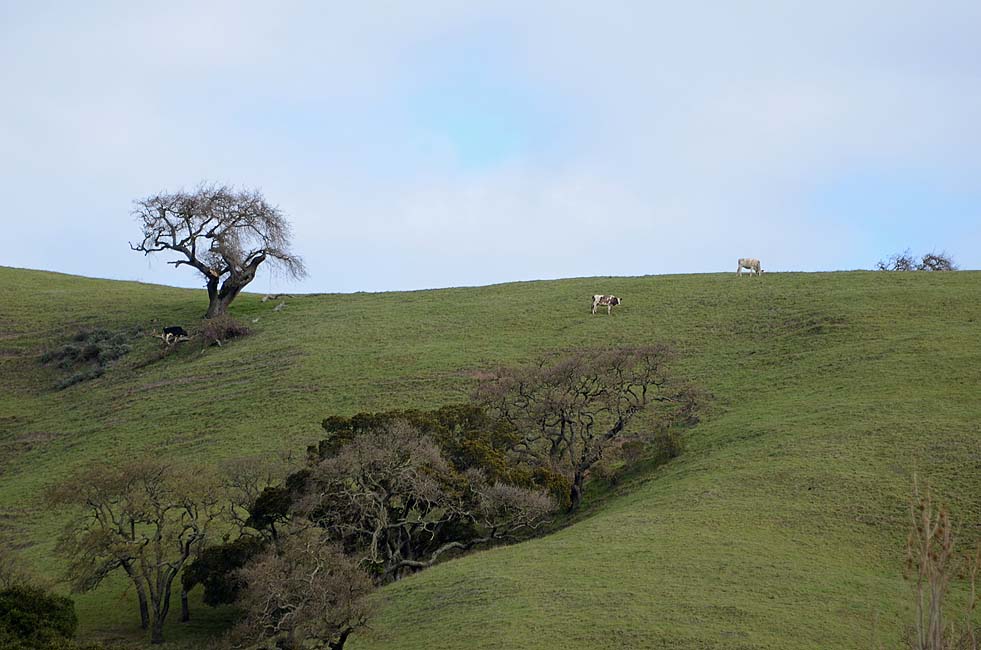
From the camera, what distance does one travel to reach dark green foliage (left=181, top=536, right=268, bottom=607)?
109 ft

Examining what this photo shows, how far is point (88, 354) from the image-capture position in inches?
2766

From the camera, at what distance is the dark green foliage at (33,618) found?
25.9 metres

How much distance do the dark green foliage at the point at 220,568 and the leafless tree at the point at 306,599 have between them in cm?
546

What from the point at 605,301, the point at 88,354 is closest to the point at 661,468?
the point at 605,301

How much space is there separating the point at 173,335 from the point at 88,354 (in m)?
6.00

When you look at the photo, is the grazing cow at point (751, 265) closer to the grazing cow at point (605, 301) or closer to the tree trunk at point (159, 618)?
the grazing cow at point (605, 301)

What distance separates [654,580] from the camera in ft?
92.8

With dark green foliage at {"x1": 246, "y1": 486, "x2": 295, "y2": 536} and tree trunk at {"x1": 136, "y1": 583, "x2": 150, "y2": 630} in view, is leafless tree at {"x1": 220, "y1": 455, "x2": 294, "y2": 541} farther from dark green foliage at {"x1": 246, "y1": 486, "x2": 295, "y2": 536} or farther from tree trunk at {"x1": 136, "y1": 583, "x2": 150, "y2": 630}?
tree trunk at {"x1": 136, "y1": 583, "x2": 150, "y2": 630}

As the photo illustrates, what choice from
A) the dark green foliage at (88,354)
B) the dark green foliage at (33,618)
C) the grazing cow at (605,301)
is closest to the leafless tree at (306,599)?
the dark green foliage at (33,618)

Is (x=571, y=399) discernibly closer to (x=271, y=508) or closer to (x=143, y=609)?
(x=271, y=508)

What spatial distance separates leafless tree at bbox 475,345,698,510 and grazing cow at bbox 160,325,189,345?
106 ft

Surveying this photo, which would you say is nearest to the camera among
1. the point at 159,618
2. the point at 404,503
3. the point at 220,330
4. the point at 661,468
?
the point at 159,618

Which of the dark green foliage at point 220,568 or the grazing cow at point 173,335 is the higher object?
the grazing cow at point 173,335

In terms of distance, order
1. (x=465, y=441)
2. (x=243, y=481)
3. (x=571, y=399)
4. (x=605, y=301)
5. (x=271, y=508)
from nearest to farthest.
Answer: (x=271, y=508), (x=243, y=481), (x=465, y=441), (x=571, y=399), (x=605, y=301)
